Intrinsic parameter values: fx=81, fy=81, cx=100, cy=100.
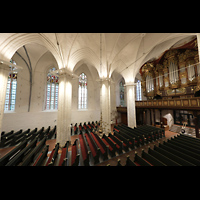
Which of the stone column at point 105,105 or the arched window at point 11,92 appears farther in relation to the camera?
the arched window at point 11,92

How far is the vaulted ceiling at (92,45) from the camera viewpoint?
15.1 feet

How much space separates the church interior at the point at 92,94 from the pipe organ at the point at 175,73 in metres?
0.07

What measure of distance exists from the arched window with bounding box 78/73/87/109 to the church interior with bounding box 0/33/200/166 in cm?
15

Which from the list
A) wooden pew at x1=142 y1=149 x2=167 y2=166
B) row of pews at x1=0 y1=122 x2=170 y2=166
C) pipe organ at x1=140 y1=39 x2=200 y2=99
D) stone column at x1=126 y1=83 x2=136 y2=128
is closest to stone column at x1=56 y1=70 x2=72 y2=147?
row of pews at x1=0 y1=122 x2=170 y2=166

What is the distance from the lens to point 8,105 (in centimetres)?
800

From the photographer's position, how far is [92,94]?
41.2ft

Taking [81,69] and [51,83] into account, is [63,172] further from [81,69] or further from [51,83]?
[81,69]

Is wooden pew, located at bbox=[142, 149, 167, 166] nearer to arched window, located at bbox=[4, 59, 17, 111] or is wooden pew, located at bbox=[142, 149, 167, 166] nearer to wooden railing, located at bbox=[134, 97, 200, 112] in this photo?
wooden railing, located at bbox=[134, 97, 200, 112]

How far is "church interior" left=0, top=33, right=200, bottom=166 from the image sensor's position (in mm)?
4367

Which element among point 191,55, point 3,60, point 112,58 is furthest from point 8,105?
point 191,55

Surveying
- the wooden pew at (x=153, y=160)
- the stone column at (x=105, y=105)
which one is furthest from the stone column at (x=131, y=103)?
the wooden pew at (x=153, y=160)

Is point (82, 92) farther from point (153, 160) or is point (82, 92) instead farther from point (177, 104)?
point (177, 104)

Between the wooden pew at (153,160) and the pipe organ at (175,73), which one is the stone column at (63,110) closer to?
the wooden pew at (153,160)

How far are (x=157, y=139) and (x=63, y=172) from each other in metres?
8.07
